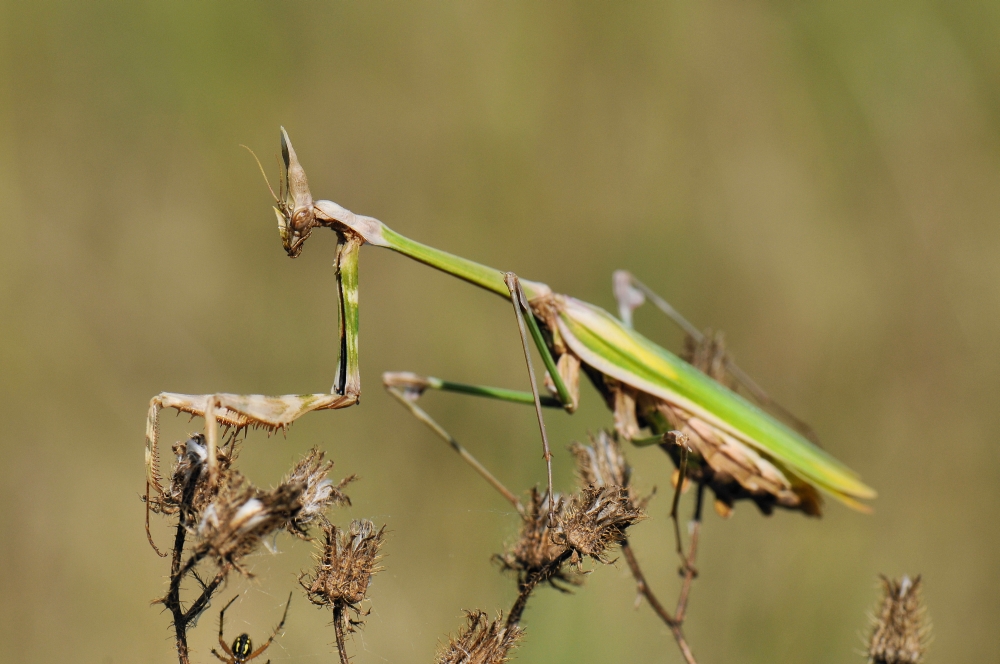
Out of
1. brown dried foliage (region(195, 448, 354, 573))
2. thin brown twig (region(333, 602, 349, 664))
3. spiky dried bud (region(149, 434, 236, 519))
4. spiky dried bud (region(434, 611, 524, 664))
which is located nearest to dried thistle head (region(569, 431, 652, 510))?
spiky dried bud (region(434, 611, 524, 664))

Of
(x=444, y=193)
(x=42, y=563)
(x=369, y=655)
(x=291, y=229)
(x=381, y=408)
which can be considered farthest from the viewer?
(x=444, y=193)

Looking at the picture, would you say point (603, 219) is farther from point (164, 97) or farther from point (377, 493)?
point (164, 97)

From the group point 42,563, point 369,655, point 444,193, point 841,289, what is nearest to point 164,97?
point 444,193

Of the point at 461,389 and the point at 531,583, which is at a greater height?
the point at 461,389

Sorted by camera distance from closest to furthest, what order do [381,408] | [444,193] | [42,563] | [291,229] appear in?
[291,229]
[42,563]
[381,408]
[444,193]

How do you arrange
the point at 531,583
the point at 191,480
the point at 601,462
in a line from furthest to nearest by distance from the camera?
the point at 601,462 → the point at 531,583 → the point at 191,480

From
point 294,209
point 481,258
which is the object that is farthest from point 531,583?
point 481,258

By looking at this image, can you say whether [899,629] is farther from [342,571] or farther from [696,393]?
[342,571]
